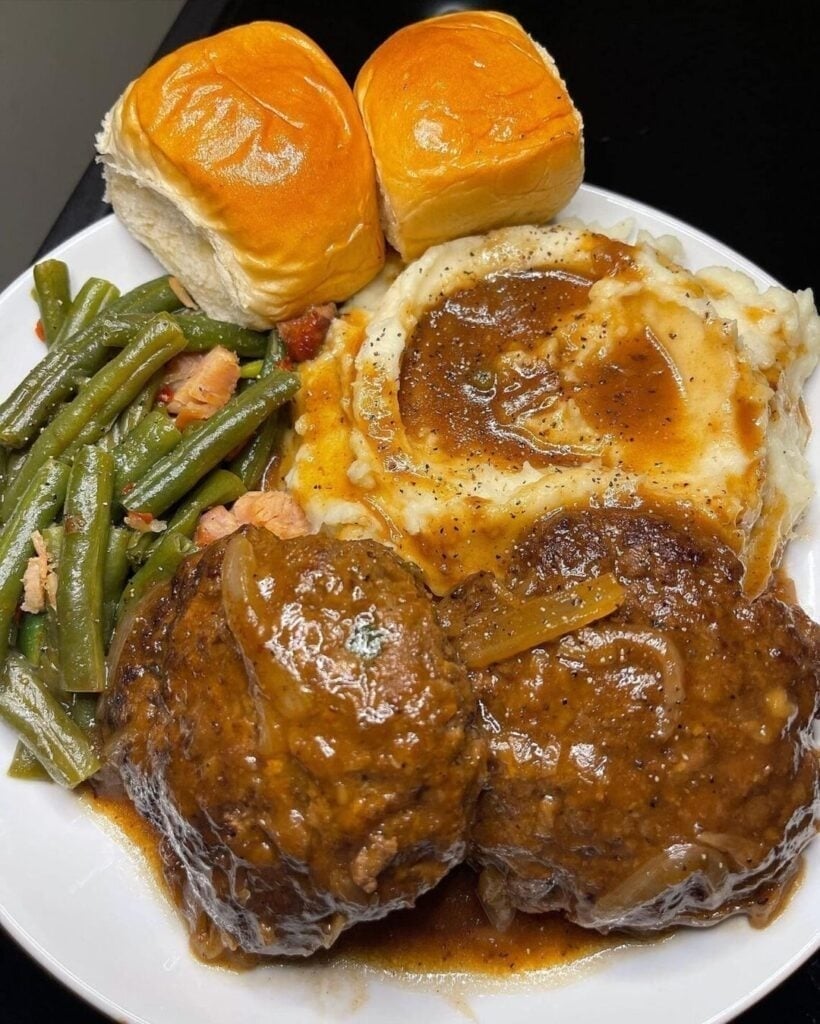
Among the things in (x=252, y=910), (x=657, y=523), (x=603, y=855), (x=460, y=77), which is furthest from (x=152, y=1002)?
(x=460, y=77)

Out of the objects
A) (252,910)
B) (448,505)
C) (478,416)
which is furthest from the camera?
(478,416)

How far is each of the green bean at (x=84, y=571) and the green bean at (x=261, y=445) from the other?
0.58 m

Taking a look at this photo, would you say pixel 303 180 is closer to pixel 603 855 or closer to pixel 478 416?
pixel 478 416

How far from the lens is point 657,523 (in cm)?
349

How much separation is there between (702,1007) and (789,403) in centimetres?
245

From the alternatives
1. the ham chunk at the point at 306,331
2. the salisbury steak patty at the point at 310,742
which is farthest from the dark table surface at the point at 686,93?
the salisbury steak patty at the point at 310,742

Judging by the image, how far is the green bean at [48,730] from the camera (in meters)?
3.53

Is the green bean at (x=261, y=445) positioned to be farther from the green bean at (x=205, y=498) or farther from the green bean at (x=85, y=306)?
the green bean at (x=85, y=306)

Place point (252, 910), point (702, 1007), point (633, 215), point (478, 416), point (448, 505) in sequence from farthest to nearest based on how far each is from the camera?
1. point (633, 215)
2. point (478, 416)
3. point (448, 505)
4. point (702, 1007)
5. point (252, 910)

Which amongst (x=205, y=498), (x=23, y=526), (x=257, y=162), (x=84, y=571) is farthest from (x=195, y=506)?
(x=257, y=162)

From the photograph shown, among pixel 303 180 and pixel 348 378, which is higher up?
pixel 303 180

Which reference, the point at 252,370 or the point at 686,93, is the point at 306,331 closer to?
the point at 252,370

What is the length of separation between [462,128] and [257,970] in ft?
11.1

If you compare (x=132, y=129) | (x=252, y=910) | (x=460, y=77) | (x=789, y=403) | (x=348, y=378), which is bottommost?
(x=789, y=403)
